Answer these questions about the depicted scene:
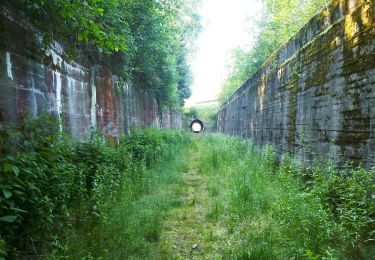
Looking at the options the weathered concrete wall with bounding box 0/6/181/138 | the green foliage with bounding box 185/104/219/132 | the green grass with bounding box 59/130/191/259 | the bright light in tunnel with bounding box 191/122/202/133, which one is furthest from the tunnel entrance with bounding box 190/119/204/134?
the green grass with bounding box 59/130/191/259

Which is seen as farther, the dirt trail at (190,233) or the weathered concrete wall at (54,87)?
the dirt trail at (190,233)

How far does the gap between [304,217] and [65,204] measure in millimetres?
2624

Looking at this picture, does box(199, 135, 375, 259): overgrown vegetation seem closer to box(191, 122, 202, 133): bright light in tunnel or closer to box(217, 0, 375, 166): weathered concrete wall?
box(217, 0, 375, 166): weathered concrete wall

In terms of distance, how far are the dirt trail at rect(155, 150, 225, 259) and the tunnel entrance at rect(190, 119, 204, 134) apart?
35.1 m

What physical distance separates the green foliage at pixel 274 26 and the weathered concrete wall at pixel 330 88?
1251mm

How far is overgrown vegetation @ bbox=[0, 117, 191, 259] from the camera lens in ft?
8.92

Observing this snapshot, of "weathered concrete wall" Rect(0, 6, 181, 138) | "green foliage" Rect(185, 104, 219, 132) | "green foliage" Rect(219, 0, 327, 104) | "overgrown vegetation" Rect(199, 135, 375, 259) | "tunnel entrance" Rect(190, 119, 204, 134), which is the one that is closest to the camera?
"overgrown vegetation" Rect(199, 135, 375, 259)

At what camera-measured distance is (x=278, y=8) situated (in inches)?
503

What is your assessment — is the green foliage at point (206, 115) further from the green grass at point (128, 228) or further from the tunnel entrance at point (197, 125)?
the green grass at point (128, 228)

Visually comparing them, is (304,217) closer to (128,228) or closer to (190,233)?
(190,233)

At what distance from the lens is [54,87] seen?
15.8 ft

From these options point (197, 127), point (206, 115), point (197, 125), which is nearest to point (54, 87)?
point (206, 115)

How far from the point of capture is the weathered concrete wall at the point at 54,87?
3617 millimetres

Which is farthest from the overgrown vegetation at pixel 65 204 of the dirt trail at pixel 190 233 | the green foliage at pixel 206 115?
the green foliage at pixel 206 115
